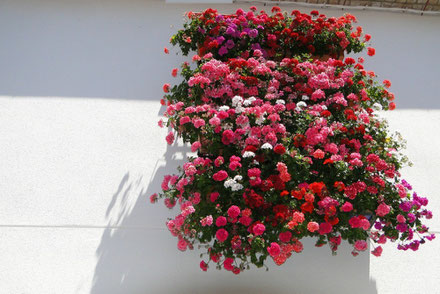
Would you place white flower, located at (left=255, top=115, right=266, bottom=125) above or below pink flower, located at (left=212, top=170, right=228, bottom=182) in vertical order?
above

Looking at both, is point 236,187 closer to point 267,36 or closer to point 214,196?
point 214,196

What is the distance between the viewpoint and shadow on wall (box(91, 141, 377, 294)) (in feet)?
8.22

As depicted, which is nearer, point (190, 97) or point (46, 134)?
point (190, 97)

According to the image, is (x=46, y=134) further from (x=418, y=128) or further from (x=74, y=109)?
(x=418, y=128)

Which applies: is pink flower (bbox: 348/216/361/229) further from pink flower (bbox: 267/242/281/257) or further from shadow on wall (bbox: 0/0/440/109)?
shadow on wall (bbox: 0/0/440/109)

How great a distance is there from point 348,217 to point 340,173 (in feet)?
0.80

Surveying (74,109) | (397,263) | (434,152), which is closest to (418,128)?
(434,152)

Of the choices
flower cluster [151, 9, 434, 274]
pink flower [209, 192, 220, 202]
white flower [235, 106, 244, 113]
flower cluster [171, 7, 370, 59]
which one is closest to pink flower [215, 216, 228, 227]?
flower cluster [151, 9, 434, 274]

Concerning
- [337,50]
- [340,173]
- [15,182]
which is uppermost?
[337,50]

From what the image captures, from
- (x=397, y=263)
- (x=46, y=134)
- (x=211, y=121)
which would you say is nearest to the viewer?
(x=211, y=121)

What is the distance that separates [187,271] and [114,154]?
3.24ft

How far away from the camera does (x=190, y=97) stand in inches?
111

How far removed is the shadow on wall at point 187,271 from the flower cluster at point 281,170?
147 mm

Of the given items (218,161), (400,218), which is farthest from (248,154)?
(400,218)
